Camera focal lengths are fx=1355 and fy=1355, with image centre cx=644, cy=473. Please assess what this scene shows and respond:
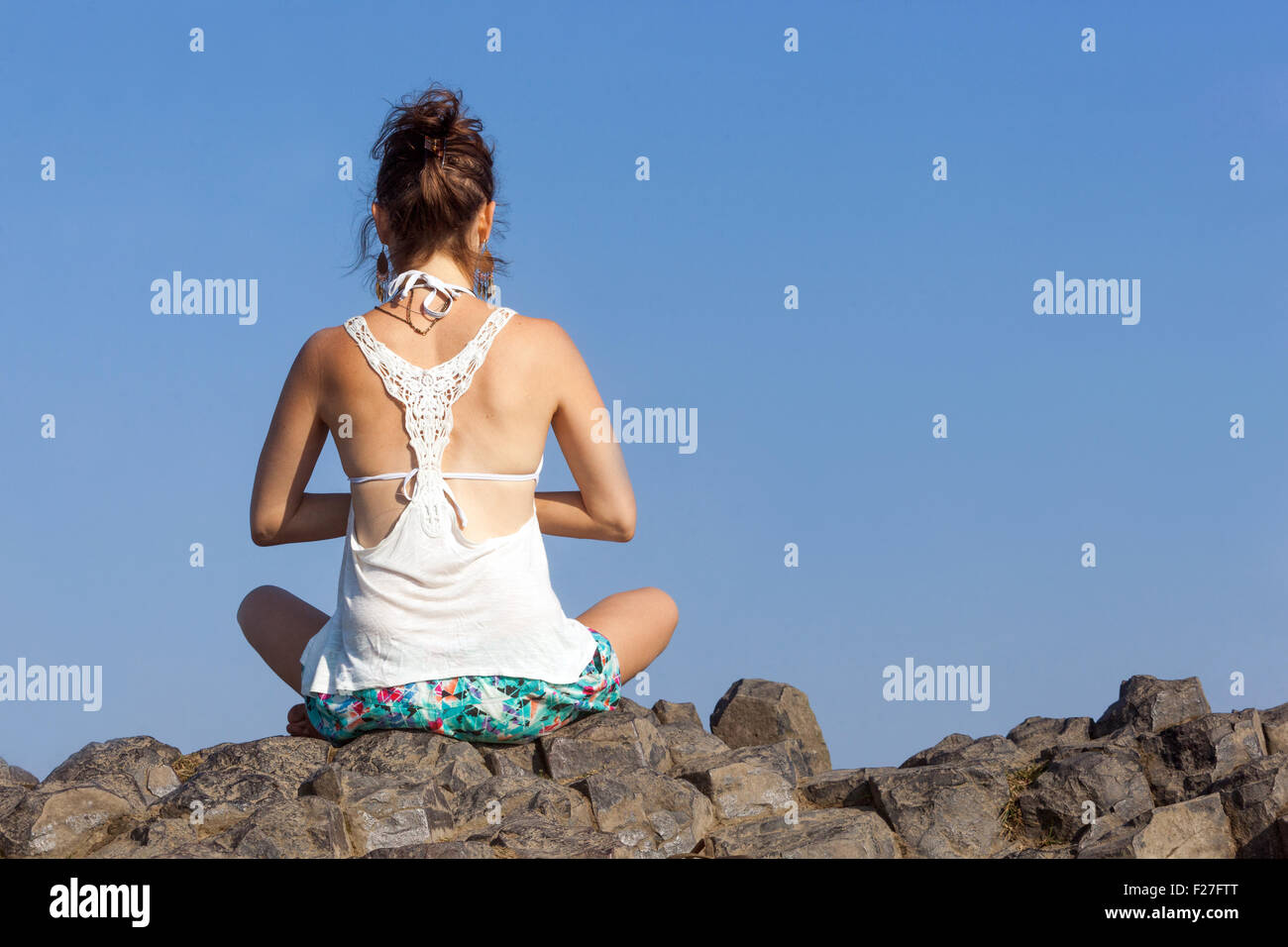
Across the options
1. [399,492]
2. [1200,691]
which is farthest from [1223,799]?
[399,492]

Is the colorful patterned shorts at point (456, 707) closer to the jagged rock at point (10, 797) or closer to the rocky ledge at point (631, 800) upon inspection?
the rocky ledge at point (631, 800)

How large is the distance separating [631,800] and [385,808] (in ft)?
2.77

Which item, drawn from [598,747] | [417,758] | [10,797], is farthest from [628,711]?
[10,797]

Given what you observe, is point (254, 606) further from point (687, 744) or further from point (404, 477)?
point (687, 744)

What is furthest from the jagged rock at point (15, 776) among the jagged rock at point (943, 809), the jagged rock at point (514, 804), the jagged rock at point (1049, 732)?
the jagged rock at point (1049, 732)

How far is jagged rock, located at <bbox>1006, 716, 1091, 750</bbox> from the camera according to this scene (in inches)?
273

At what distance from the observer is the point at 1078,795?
518cm

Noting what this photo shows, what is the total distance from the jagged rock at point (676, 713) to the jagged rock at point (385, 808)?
7.71 feet

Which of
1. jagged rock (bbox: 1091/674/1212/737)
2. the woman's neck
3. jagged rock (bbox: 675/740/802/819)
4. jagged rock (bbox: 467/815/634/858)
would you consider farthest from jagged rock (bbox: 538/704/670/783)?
jagged rock (bbox: 1091/674/1212/737)

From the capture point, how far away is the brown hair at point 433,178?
525 centimetres

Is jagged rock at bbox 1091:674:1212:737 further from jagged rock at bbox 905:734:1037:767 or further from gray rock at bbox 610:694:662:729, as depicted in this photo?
gray rock at bbox 610:694:662:729

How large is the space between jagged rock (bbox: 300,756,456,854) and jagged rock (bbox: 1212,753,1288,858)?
283 cm
